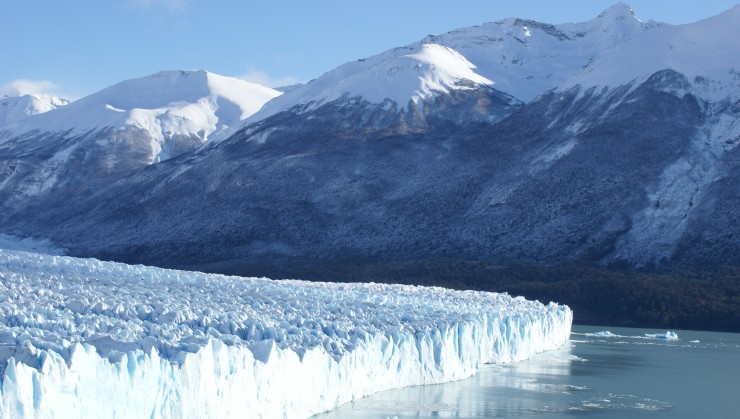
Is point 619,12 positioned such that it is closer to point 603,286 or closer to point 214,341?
point 603,286

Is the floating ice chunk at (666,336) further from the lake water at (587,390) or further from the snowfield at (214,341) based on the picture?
the snowfield at (214,341)

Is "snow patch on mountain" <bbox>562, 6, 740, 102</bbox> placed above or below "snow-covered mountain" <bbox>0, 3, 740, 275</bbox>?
above

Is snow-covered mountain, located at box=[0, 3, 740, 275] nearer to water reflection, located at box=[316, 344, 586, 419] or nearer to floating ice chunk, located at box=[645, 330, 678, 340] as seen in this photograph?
floating ice chunk, located at box=[645, 330, 678, 340]

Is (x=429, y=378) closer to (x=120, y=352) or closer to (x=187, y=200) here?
(x=120, y=352)

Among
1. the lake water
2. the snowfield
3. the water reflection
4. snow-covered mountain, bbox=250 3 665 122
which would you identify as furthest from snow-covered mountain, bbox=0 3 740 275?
the water reflection

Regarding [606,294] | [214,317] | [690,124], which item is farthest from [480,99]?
[214,317]

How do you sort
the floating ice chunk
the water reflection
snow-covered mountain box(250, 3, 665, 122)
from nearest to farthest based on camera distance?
1. the water reflection
2. the floating ice chunk
3. snow-covered mountain box(250, 3, 665, 122)
